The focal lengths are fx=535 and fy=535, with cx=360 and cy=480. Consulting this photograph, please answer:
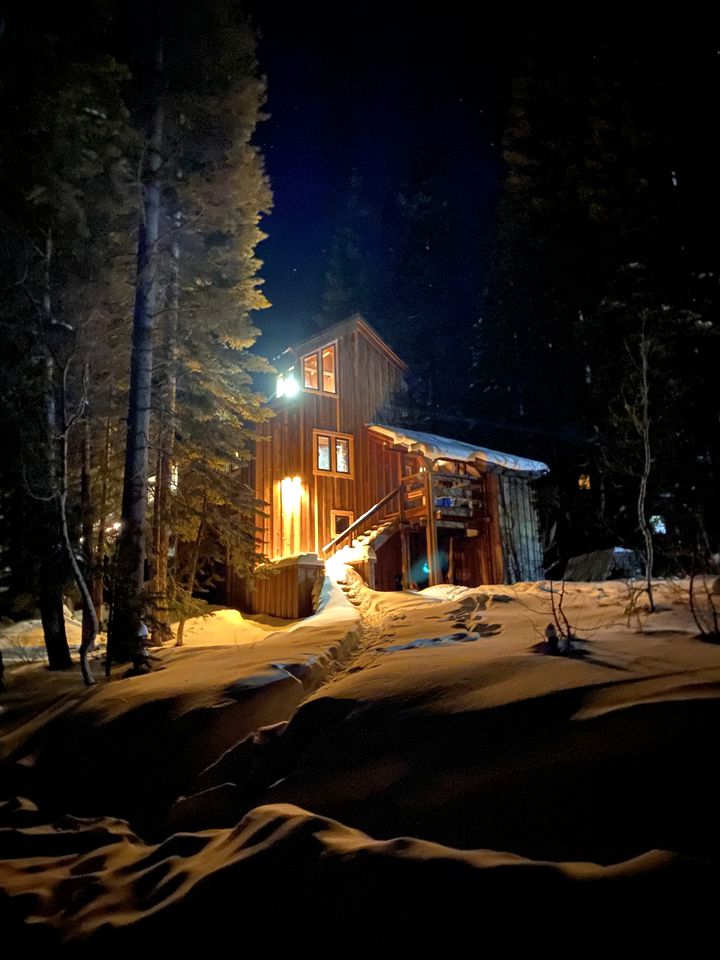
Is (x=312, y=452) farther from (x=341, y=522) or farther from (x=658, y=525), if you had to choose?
(x=658, y=525)

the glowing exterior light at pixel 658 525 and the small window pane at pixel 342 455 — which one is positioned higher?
the small window pane at pixel 342 455

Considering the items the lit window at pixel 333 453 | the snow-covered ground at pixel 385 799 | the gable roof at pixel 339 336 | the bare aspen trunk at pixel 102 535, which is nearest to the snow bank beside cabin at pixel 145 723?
the snow-covered ground at pixel 385 799

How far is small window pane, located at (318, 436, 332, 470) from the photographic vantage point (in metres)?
21.1

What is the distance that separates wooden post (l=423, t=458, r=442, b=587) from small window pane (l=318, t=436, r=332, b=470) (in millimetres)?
4207

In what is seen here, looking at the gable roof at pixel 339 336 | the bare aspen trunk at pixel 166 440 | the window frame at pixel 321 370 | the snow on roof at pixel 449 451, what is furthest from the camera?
the window frame at pixel 321 370

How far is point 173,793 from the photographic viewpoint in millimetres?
4754

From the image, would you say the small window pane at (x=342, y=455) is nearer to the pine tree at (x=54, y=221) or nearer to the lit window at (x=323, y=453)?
the lit window at (x=323, y=453)

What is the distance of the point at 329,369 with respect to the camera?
22.3m

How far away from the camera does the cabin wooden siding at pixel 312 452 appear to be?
64.9 feet

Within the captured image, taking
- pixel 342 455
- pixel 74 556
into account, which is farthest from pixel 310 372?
pixel 74 556

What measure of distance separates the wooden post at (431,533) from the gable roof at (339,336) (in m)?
6.86

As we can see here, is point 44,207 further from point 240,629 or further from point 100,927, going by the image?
point 100,927

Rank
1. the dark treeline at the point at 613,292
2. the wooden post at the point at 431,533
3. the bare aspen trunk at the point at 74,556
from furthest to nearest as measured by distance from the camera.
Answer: the wooden post at the point at 431,533
the dark treeline at the point at 613,292
the bare aspen trunk at the point at 74,556

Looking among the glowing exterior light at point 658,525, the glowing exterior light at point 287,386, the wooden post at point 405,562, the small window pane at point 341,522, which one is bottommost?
the wooden post at point 405,562
